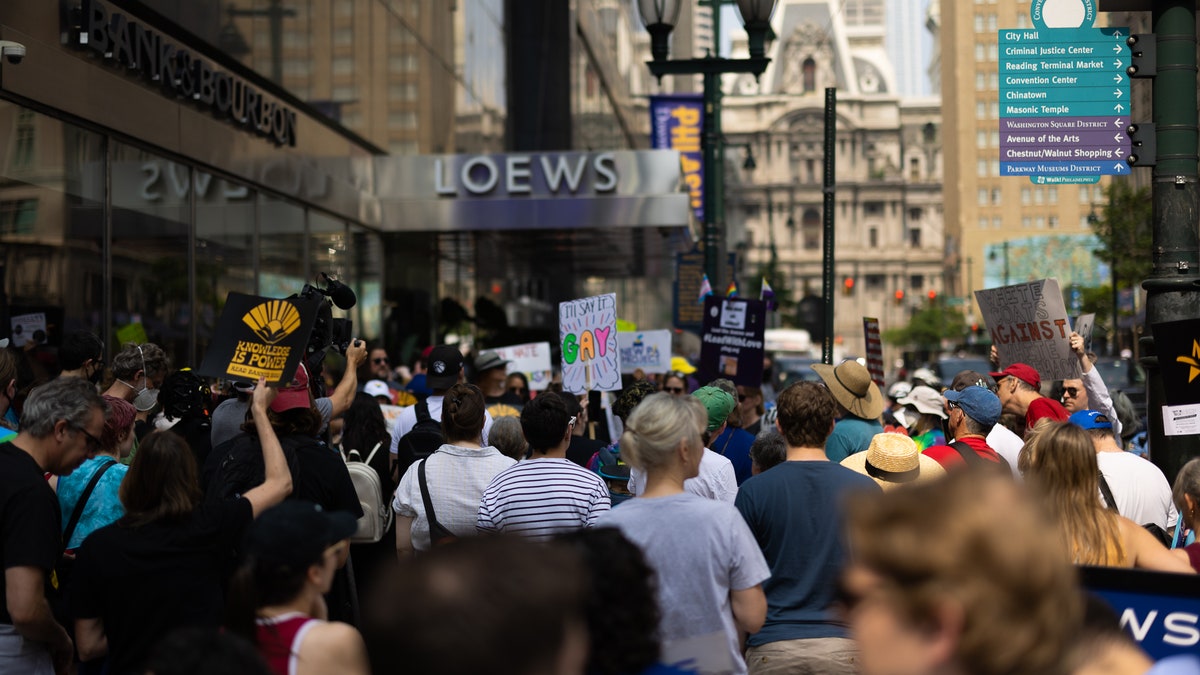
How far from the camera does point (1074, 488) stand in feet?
15.0

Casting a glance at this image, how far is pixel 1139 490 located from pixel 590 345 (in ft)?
15.3

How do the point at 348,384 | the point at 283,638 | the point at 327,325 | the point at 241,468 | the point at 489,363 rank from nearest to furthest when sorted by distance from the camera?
1. the point at 283,638
2. the point at 241,468
3. the point at 348,384
4. the point at 327,325
5. the point at 489,363

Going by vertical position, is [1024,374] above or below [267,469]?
above

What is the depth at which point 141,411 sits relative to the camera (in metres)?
7.46

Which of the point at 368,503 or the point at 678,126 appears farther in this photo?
the point at 678,126

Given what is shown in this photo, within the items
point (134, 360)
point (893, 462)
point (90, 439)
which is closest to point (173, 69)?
point (134, 360)

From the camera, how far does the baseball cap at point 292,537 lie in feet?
11.2

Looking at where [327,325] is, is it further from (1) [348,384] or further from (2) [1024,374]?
(2) [1024,374]

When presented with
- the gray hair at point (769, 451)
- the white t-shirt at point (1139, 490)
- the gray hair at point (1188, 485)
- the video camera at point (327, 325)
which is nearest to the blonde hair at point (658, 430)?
the gray hair at point (1188, 485)

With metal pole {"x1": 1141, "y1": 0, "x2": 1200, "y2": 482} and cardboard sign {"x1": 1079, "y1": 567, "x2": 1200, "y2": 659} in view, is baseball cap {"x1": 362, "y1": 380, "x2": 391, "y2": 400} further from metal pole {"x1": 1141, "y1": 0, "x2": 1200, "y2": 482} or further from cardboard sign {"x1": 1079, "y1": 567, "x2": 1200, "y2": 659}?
cardboard sign {"x1": 1079, "y1": 567, "x2": 1200, "y2": 659}

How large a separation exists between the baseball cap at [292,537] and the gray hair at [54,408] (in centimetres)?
158

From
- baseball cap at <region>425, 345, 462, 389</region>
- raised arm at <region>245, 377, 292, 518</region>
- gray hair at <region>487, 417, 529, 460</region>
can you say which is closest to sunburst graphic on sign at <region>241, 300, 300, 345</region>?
raised arm at <region>245, 377, 292, 518</region>

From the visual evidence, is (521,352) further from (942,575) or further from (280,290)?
(942,575)

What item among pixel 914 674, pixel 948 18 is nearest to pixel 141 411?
pixel 914 674
